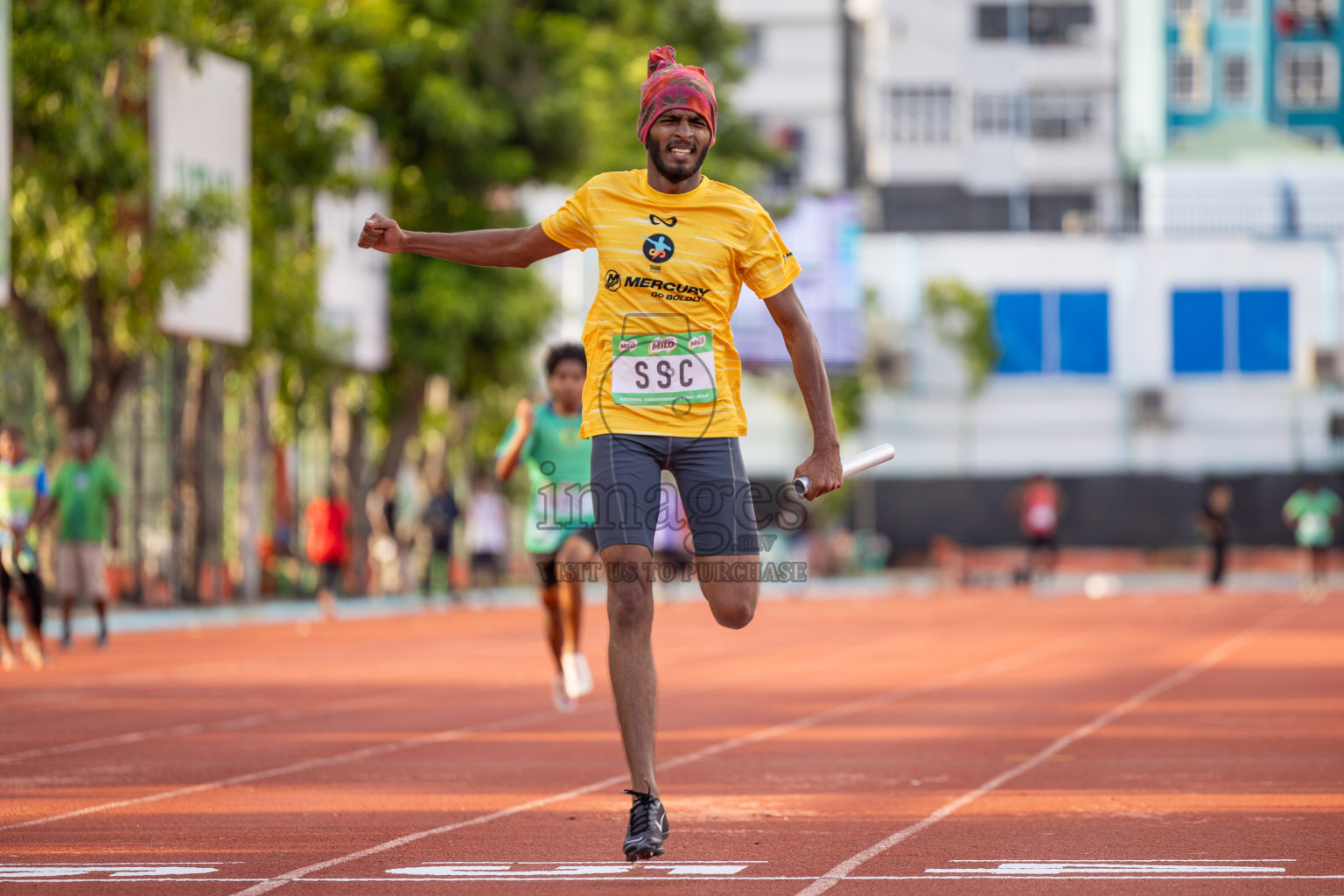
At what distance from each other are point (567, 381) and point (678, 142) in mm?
Result: 5058

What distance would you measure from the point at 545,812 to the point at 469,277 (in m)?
26.4

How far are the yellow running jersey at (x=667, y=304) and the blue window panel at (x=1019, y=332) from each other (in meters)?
49.7

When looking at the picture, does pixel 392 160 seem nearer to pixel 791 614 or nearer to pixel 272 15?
pixel 272 15

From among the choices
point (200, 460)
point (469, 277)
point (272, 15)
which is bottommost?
point (200, 460)

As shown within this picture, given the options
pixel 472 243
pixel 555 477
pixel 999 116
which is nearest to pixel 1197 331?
pixel 999 116

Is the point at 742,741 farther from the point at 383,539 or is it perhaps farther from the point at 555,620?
the point at 383,539

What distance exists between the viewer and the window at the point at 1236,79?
70125 millimetres

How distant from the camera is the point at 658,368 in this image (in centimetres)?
703

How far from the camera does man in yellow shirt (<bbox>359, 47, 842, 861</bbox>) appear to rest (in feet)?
Result: 22.9

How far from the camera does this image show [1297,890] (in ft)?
20.5

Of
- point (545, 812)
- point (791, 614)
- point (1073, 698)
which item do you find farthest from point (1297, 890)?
point (791, 614)

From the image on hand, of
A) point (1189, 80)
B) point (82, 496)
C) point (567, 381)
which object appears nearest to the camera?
point (567, 381)

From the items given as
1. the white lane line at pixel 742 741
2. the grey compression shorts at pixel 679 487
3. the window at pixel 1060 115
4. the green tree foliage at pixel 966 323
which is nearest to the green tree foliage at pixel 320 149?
the white lane line at pixel 742 741

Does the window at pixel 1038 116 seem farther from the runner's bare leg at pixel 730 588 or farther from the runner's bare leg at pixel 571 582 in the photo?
the runner's bare leg at pixel 730 588
